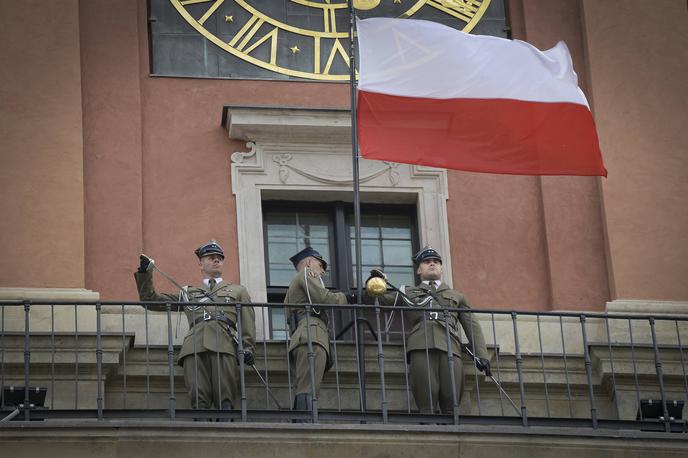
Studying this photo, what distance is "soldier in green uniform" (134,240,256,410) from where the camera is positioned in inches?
584

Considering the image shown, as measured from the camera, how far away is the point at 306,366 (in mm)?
14953

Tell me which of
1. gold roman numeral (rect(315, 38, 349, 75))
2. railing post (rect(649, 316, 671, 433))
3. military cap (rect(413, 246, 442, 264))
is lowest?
railing post (rect(649, 316, 671, 433))

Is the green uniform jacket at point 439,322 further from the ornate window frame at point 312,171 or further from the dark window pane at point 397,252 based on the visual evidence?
the dark window pane at point 397,252

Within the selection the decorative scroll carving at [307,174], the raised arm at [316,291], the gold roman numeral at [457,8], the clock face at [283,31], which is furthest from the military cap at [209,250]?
the gold roman numeral at [457,8]

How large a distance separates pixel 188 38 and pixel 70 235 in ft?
6.05

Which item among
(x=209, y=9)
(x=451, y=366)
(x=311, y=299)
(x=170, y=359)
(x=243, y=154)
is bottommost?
(x=451, y=366)

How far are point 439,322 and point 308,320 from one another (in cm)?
94

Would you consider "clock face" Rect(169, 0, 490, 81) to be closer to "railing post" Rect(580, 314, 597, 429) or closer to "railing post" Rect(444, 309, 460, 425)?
"railing post" Rect(444, 309, 460, 425)

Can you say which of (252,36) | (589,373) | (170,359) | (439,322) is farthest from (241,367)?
(252,36)

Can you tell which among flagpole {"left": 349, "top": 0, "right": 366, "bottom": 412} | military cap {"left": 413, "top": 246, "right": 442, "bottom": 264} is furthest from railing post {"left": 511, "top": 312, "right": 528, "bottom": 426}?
flagpole {"left": 349, "top": 0, "right": 366, "bottom": 412}

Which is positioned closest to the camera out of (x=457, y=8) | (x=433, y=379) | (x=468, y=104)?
(x=433, y=379)

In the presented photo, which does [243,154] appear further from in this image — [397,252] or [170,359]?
[170,359]

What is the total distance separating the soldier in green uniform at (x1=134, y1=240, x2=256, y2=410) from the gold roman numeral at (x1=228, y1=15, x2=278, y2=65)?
91.9 inches

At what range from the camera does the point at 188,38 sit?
17031 millimetres
